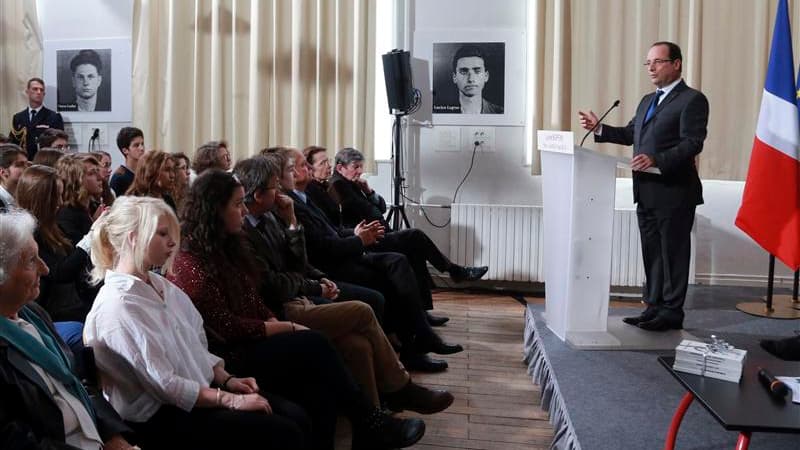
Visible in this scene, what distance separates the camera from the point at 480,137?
5.91 meters

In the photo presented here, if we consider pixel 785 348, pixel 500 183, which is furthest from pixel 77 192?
pixel 500 183

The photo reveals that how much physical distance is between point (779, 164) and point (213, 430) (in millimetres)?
3791

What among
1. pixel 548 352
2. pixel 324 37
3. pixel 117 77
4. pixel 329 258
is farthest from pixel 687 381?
pixel 117 77

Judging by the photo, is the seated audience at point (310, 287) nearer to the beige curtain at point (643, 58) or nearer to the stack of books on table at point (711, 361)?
the stack of books on table at point (711, 361)

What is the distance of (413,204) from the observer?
6.05 m

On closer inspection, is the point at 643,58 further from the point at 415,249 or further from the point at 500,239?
the point at 415,249

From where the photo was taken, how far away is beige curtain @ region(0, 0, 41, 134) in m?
6.64

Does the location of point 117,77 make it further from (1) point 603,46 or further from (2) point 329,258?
(1) point 603,46

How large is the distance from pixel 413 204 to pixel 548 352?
2694 millimetres

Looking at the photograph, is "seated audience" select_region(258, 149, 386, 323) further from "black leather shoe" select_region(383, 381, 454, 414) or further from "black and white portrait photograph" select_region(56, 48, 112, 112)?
"black and white portrait photograph" select_region(56, 48, 112, 112)

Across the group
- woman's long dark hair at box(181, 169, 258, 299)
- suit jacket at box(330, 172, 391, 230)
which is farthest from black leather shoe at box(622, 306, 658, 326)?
woman's long dark hair at box(181, 169, 258, 299)

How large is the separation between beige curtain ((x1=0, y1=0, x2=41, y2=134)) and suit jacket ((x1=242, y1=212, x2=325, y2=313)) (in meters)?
4.54

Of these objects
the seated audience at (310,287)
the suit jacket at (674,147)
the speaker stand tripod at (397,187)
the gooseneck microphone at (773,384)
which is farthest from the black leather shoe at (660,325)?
the speaker stand tripod at (397,187)

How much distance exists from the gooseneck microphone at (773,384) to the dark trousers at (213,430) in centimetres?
146
